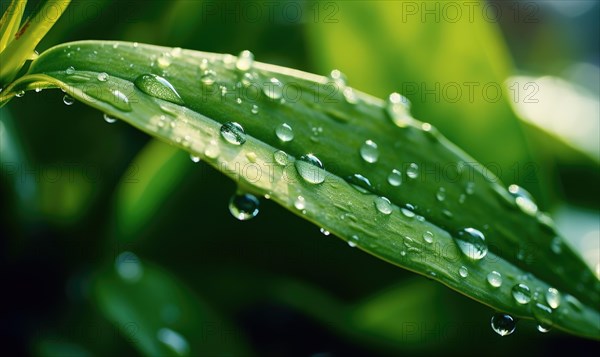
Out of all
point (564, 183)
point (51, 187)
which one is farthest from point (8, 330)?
point (564, 183)

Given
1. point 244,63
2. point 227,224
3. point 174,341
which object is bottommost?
point 174,341

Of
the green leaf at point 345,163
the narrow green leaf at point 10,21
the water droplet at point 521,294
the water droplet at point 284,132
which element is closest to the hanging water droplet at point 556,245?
the green leaf at point 345,163

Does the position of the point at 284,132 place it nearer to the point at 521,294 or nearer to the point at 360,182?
the point at 360,182

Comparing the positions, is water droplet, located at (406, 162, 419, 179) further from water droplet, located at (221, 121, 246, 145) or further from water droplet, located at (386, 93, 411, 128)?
water droplet, located at (221, 121, 246, 145)

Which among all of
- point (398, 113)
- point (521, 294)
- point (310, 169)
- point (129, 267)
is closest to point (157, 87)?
point (310, 169)

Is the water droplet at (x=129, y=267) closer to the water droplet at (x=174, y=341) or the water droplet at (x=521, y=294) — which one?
the water droplet at (x=174, y=341)

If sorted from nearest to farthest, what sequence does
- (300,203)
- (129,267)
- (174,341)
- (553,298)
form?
(300,203), (553,298), (174,341), (129,267)
